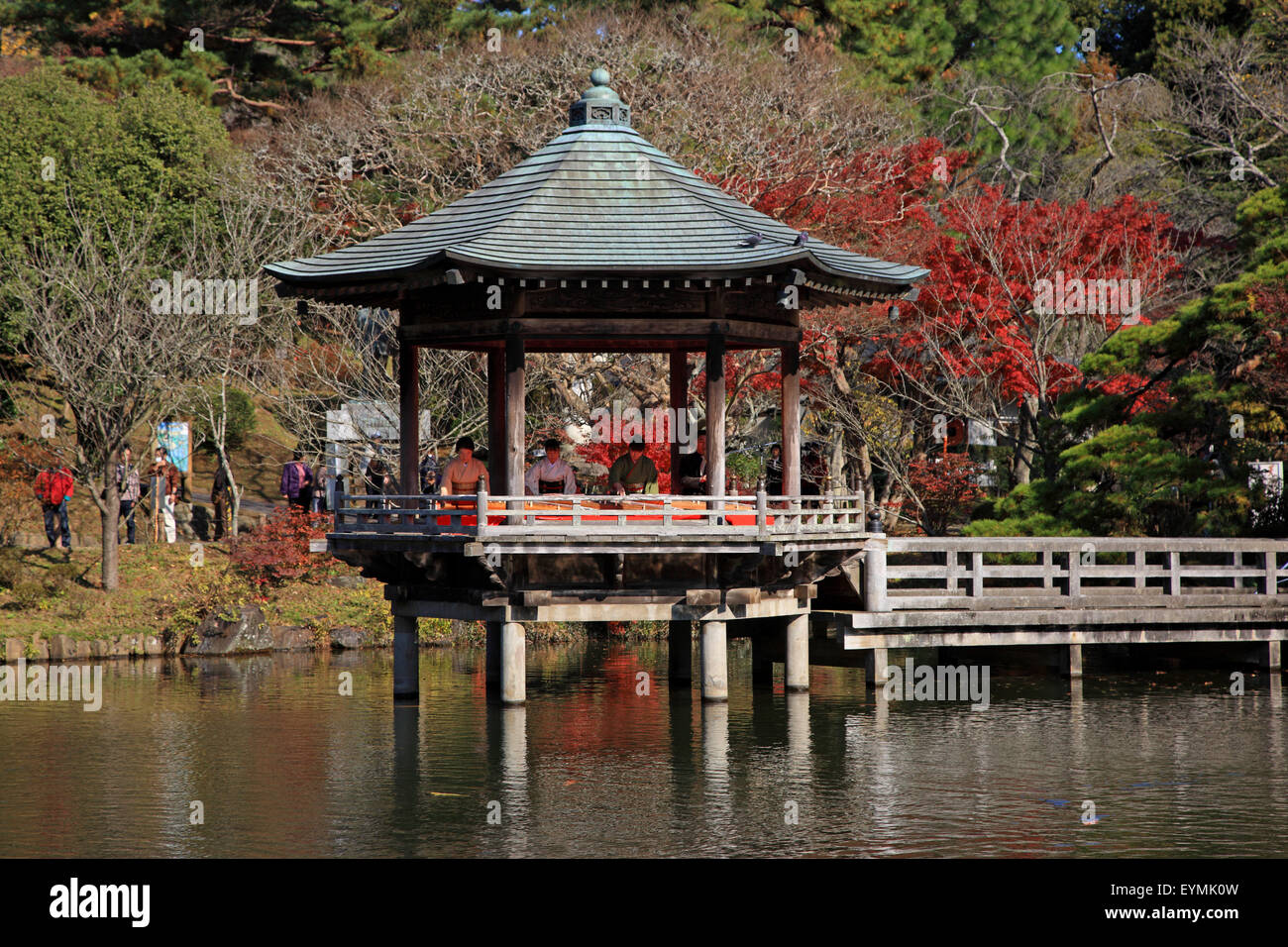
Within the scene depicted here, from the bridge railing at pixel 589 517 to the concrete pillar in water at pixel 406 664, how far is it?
2.12 meters

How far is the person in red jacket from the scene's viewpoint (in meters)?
31.0

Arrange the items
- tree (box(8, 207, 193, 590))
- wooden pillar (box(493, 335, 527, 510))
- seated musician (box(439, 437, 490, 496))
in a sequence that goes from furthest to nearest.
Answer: tree (box(8, 207, 193, 590)) → seated musician (box(439, 437, 490, 496)) → wooden pillar (box(493, 335, 527, 510))

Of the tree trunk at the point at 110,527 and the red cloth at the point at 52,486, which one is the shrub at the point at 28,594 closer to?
the tree trunk at the point at 110,527

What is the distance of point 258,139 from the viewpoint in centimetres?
3850

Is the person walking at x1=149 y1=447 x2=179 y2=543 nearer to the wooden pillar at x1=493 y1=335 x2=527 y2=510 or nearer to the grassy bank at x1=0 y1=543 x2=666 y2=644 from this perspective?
the grassy bank at x1=0 y1=543 x2=666 y2=644

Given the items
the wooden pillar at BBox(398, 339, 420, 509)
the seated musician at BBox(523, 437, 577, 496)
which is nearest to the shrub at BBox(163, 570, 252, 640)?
the wooden pillar at BBox(398, 339, 420, 509)

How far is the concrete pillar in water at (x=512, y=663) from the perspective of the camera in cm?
2047

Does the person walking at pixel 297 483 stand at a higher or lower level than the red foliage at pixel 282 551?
higher

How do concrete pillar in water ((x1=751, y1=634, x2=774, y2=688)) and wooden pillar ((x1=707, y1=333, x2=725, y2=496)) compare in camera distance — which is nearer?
wooden pillar ((x1=707, y1=333, x2=725, y2=496))

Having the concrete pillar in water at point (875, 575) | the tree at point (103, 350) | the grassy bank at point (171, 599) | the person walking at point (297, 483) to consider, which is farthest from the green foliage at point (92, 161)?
the concrete pillar in water at point (875, 575)

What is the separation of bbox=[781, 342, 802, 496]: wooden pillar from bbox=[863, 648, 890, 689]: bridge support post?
3011mm

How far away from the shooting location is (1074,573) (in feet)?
76.0

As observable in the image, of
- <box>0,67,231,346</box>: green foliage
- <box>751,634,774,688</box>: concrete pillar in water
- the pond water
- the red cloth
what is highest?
<box>0,67,231,346</box>: green foliage

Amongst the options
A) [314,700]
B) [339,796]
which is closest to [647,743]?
[339,796]
